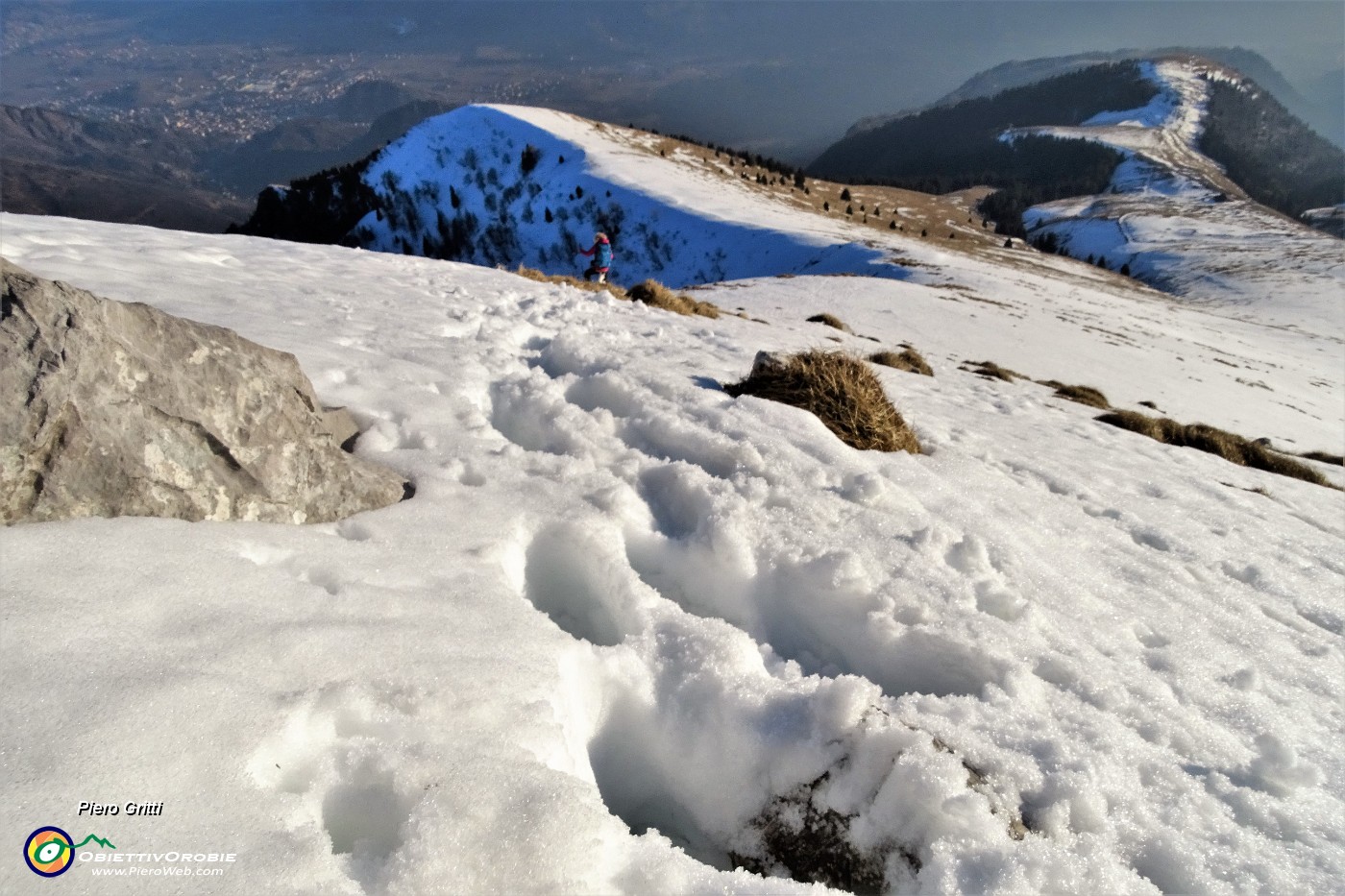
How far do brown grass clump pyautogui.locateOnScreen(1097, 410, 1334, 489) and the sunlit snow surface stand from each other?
2804mm

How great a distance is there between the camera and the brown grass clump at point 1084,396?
1216cm

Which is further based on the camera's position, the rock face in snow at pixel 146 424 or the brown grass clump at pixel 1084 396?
the brown grass clump at pixel 1084 396

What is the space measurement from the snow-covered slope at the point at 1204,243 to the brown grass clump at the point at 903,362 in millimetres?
46850

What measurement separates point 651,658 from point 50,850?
2309 mm

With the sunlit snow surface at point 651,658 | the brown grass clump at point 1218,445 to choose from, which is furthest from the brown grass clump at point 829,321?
the sunlit snow surface at point 651,658

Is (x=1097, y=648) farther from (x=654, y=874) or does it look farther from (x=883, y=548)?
(x=654, y=874)

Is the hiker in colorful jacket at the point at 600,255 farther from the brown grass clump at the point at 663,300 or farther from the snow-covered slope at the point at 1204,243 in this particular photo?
the snow-covered slope at the point at 1204,243

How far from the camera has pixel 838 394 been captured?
22.3 ft

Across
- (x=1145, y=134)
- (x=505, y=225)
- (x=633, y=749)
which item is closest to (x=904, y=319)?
(x=633, y=749)

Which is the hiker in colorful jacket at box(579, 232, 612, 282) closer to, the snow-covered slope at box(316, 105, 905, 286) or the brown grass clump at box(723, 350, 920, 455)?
the brown grass clump at box(723, 350, 920, 455)

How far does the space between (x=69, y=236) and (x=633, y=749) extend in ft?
36.0

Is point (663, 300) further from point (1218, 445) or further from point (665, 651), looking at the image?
point (665, 651)

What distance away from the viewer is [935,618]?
154 inches

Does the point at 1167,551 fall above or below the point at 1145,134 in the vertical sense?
below
